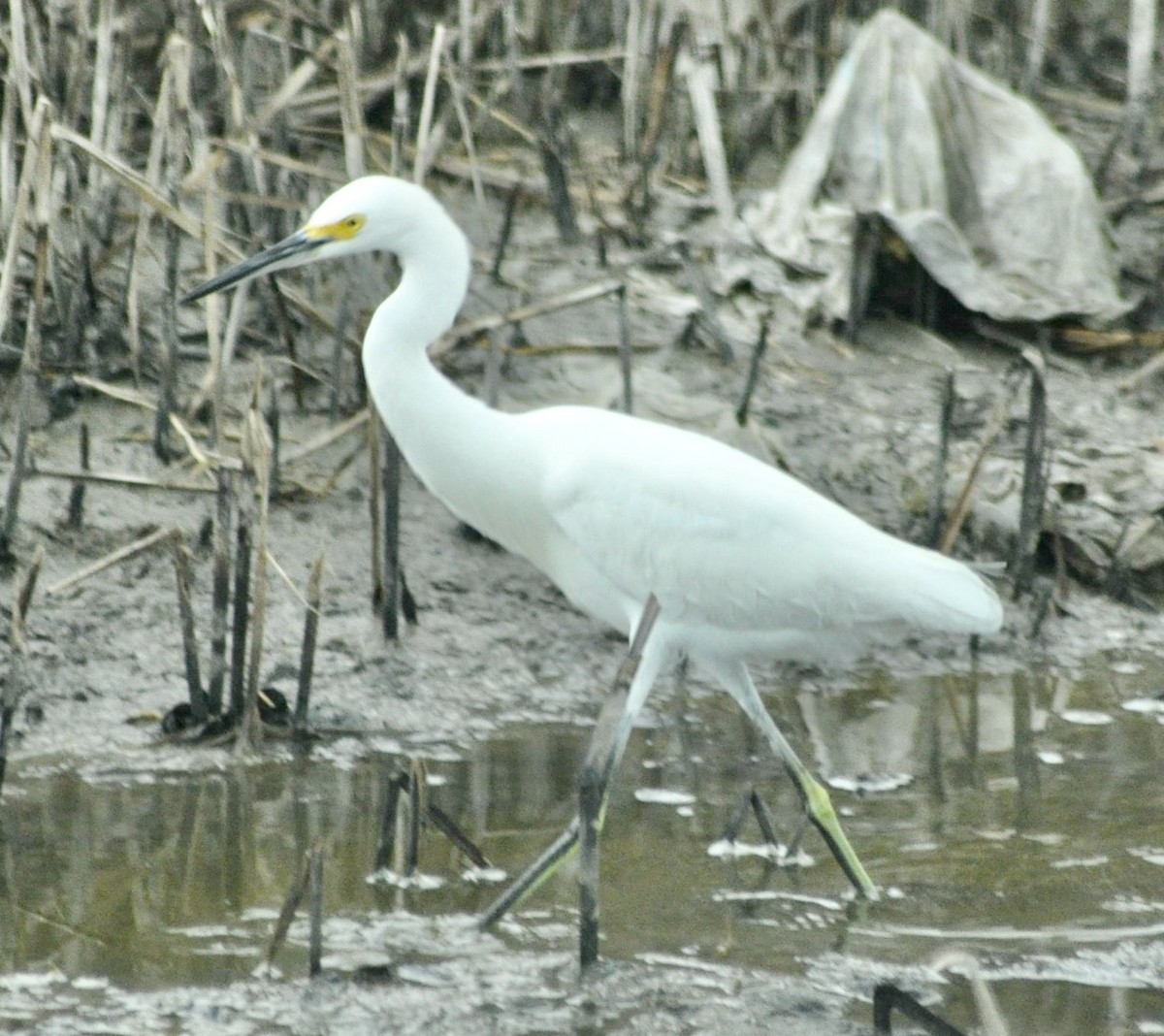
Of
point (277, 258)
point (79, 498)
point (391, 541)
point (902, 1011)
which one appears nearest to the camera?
point (902, 1011)

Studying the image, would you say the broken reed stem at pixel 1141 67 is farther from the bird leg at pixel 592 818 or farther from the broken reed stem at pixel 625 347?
the bird leg at pixel 592 818

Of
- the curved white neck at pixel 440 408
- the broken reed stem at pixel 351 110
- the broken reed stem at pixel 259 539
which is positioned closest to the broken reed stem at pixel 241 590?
the broken reed stem at pixel 259 539

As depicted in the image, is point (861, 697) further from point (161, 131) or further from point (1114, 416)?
point (161, 131)

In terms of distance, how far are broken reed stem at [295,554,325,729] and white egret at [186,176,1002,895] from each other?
1.18 feet

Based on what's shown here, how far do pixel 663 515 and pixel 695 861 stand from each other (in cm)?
74

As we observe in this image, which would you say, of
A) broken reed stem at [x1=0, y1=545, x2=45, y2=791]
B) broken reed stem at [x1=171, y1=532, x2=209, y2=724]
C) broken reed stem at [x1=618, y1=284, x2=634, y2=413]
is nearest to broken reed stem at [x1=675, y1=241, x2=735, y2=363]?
broken reed stem at [x1=618, y1=284, x2=634, y2=413]

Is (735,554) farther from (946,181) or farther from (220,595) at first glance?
(946,181)

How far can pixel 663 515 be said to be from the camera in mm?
4070

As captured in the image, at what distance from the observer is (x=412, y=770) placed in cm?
363

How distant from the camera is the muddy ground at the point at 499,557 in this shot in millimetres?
4477

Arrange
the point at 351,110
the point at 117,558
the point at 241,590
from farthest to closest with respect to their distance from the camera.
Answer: the point at 351,110 → the point at 117,558 → the point at 241,590

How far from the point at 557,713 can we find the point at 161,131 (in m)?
1.95

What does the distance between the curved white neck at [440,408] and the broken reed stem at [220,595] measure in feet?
1.37

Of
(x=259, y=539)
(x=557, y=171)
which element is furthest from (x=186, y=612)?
(x=557, y=171)
